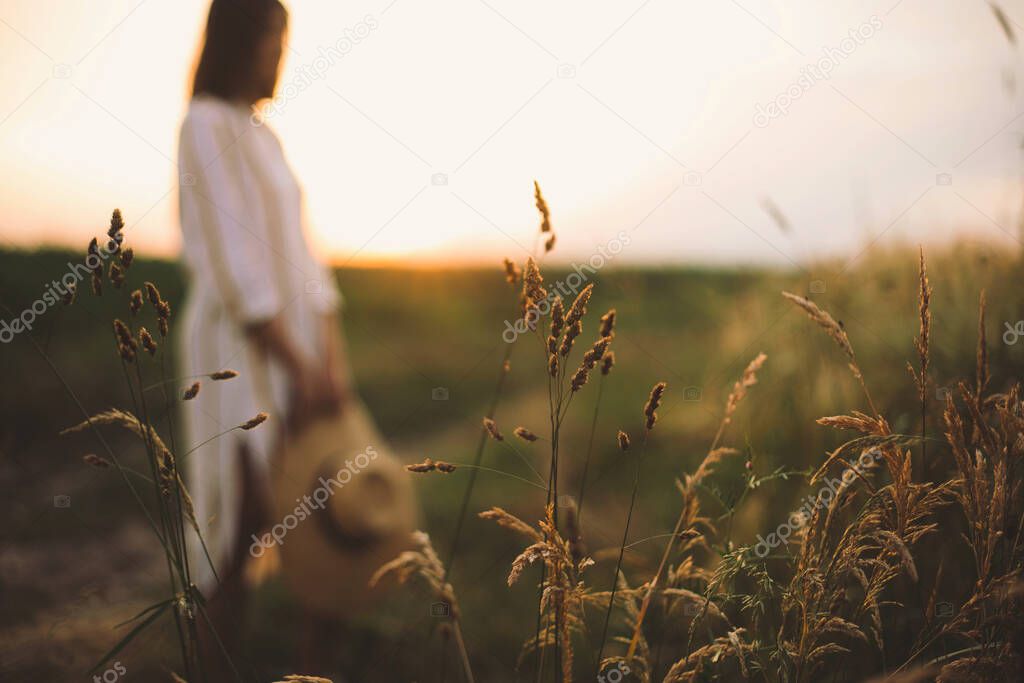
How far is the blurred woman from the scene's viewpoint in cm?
248

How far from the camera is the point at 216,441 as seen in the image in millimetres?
2635

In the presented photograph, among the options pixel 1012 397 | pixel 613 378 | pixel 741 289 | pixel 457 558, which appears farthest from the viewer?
pixel 613 378

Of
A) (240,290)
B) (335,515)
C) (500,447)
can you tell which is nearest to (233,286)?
(240,290)

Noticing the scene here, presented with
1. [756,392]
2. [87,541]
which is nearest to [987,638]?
[756,392]

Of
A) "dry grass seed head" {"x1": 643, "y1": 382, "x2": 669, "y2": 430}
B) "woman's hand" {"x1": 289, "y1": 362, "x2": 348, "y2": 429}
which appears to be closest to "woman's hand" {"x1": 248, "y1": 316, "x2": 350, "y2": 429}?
"woman's hand" {"x1": 289, "y1": 362, "x2": 348, "y2": 429}

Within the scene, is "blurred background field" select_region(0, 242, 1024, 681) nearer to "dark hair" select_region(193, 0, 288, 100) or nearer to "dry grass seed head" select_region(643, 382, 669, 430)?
"dry grass seed head" select_region(643, 382, 669, 430)

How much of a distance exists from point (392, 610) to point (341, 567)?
37.4 inches

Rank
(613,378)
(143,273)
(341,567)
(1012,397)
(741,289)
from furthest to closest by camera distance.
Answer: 1. (143,273)
2. (613,378)
3. (741,289)
4. (341,567)
5. (1012,397)

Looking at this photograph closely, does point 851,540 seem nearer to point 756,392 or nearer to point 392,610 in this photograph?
point 756,392

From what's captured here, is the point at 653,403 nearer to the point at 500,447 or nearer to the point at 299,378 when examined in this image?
the point at 299,378

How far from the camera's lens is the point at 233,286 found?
2.49 m

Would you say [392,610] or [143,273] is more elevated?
[143,273]

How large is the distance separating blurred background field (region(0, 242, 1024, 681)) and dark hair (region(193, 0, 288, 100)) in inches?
41.5

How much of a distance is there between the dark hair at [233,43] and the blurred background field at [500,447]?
1.05 meters
